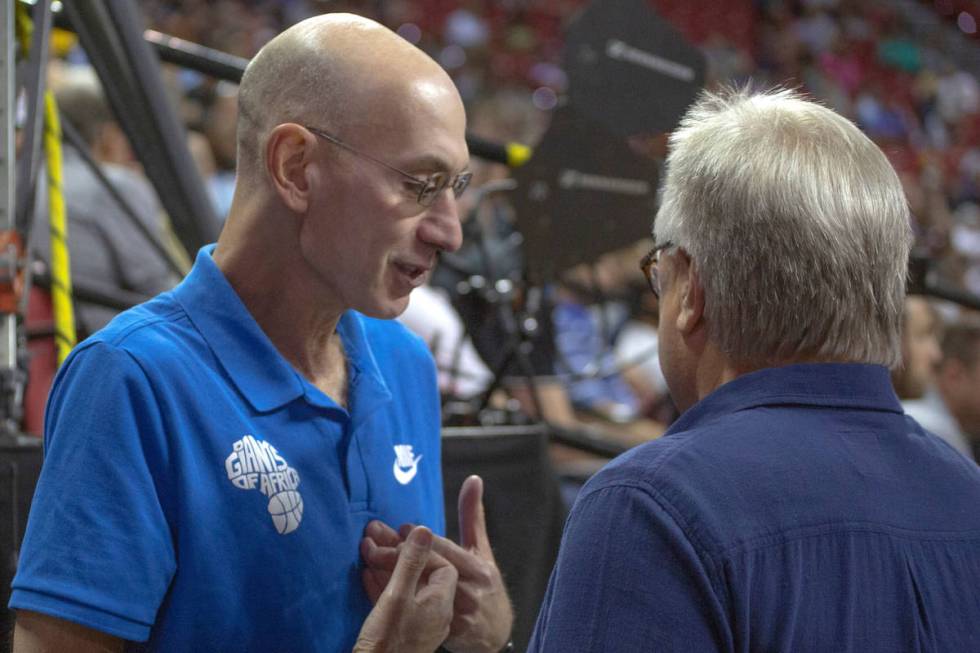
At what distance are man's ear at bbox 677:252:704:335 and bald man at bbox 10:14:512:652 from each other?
0.35 m

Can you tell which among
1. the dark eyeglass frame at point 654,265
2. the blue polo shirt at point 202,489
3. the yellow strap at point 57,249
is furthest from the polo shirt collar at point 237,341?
the yellow strap at point 57,249

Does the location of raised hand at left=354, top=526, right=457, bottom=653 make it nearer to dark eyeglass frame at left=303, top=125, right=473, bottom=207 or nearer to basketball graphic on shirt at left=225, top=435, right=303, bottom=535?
basketball graphic on shirt at left=225, top=435, right=303, bottom=535

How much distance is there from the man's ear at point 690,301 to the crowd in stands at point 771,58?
16.6ft

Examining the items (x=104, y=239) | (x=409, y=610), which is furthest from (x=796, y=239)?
(x=104, y=239)

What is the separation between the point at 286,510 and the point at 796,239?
0.60m

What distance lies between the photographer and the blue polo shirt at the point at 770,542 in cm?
98

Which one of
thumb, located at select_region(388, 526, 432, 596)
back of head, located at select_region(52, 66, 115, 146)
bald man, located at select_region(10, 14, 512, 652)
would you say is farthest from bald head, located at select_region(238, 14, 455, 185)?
back of head, located at select_region(52, 66, 115, 146)

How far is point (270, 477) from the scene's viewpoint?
1.30m

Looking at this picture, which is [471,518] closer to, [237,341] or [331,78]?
[237,341]

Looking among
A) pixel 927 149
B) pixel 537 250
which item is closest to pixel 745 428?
pixel 537 250

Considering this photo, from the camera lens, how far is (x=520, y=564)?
2074 mm

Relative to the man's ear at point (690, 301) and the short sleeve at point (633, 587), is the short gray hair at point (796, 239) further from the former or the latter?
the short sleeve at point (633, 587)

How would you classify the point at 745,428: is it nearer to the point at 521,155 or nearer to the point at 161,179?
the point at 161,179

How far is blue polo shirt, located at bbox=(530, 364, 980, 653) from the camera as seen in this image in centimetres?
98
